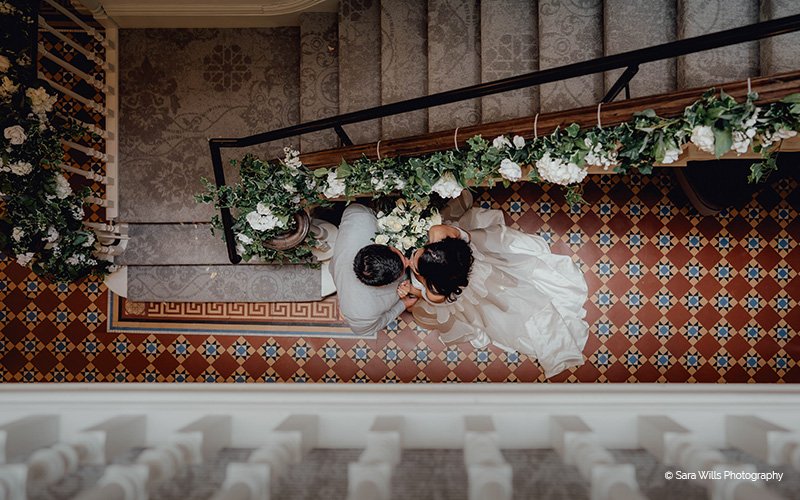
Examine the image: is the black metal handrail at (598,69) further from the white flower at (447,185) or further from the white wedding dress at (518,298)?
the white wedding dress at (518,298)

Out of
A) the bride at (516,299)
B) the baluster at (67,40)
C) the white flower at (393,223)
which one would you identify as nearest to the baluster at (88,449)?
the white flower at (393,223)

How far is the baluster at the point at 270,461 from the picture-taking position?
3.04ft

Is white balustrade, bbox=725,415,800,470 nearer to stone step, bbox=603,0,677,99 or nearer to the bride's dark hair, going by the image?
the bride's dark hair

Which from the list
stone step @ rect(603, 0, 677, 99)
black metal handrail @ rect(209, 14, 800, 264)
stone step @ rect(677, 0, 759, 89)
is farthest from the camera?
stone step @ rect(603, 0, 677, 99)

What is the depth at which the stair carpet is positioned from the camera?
2393 millimetres

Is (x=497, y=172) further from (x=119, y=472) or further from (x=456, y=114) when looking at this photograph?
(x=119, y=472)

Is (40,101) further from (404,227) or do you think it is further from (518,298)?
(518,298)

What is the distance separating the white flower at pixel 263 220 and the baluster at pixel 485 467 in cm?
173

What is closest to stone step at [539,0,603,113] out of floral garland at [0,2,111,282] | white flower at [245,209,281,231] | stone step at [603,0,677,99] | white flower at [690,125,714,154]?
stone step at [603,0,677,99]

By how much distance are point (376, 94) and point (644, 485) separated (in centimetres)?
268

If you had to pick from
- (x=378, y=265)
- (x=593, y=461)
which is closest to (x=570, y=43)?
(x=378, y=265)

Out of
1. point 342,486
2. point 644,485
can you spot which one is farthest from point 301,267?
point 644,485

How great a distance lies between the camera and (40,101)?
2.49 meters

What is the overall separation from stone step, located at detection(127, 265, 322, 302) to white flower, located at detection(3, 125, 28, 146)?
46.6 inches
